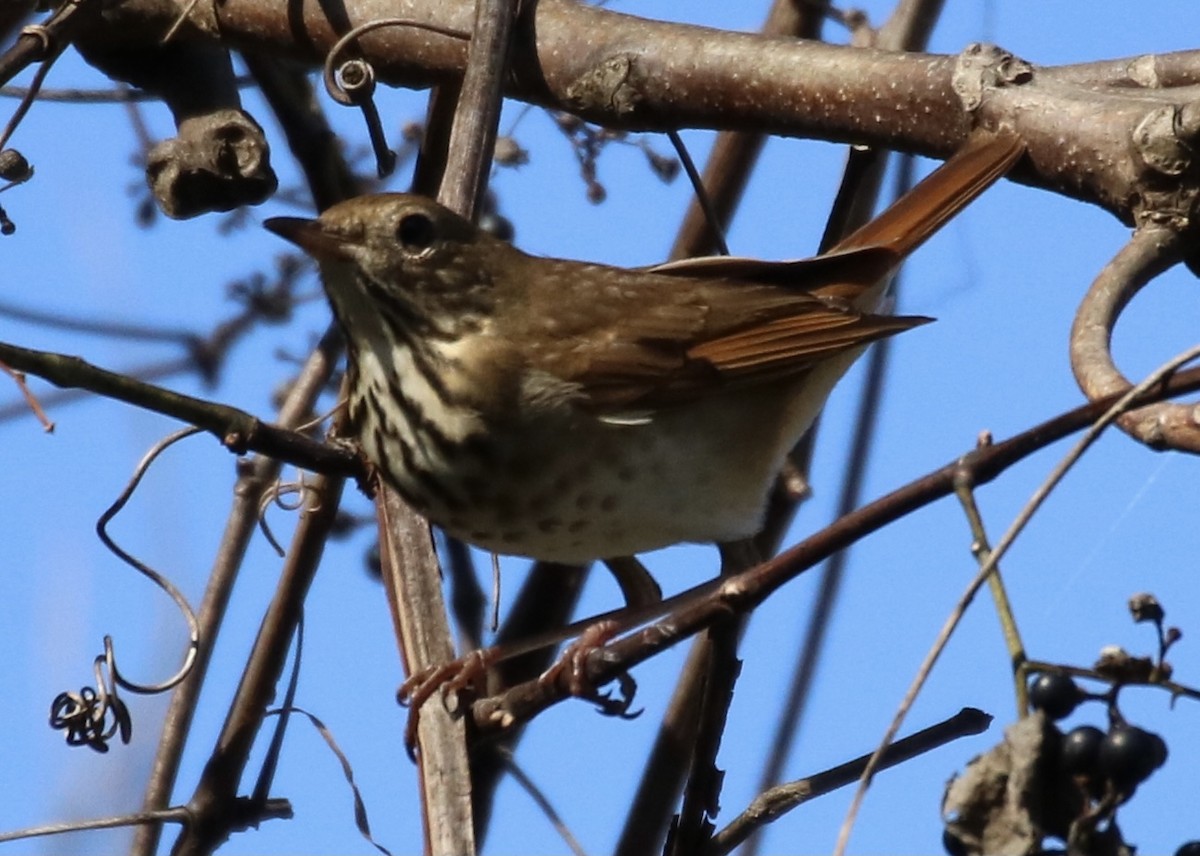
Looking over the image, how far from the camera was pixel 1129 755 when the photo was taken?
2.03 m

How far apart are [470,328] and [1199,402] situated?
6.16 ft

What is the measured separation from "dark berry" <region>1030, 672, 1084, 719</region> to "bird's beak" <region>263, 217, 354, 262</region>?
1817mm

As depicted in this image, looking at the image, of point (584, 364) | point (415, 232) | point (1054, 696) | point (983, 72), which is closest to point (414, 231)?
point (415, 232)

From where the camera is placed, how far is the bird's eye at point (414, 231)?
3.58 m

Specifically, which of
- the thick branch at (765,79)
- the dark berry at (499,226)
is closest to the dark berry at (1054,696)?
the thick branch at (765,79)

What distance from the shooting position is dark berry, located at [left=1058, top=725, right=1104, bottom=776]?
2.03 m

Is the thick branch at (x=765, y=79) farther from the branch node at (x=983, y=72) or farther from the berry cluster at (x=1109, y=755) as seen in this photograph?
the berry cluster at (x=1109, y=755)

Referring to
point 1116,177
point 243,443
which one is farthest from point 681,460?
point 243,443

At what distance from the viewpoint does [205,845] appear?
3.37m

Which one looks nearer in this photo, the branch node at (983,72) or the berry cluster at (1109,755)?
the berry cluster at (1109,755)

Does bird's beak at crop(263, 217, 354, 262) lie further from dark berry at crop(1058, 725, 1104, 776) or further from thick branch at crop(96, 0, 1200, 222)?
dark berry at crop(1058, 725, 1104, 776)

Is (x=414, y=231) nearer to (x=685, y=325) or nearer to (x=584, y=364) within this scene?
(x=584, y=364)

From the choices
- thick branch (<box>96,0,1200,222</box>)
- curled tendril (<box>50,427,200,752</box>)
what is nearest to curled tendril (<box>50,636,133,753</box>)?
curled tendril (<box>50,427,200,752</box>)

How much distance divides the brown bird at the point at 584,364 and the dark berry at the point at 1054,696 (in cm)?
160
